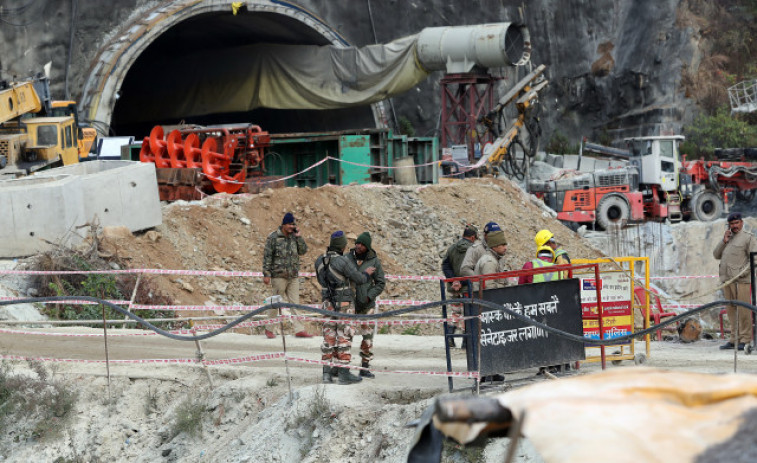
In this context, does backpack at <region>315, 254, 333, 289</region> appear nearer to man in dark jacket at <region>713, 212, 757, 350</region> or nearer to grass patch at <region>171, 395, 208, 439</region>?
grass patch at <region>171, 395, 208, 439</region>

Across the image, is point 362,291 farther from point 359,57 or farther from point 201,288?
point 359,57

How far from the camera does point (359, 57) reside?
36.0 meters

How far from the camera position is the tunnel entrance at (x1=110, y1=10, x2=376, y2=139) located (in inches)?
1527

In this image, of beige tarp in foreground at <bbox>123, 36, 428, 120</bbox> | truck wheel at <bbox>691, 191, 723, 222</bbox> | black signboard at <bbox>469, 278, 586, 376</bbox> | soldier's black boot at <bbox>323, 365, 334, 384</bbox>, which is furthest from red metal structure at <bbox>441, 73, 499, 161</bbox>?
black signboard at <bbox>469, 278, 586, 376</bbox>

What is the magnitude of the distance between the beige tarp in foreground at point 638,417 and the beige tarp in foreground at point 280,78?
3094cm

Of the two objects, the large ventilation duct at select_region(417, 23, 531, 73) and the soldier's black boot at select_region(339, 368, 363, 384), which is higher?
the large ventilation duct at select_region(417, 23, 531, 73)

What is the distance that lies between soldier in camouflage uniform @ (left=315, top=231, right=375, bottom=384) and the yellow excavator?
13.9 m

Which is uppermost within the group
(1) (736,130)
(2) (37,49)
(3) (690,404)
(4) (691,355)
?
(2) (37,49)

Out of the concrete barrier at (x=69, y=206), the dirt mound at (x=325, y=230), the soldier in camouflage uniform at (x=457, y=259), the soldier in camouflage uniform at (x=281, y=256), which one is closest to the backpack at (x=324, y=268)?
the soldier in camouflage uniform at (x=457, y=259)

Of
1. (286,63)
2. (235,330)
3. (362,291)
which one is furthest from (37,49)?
(362,291)

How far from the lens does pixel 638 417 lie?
13.4 ft

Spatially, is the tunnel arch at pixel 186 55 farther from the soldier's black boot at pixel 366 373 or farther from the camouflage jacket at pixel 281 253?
the soldier's black boot at pixel 366 373

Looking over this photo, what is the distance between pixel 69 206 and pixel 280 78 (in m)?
21.7

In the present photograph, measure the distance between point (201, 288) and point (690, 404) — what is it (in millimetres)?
15069
